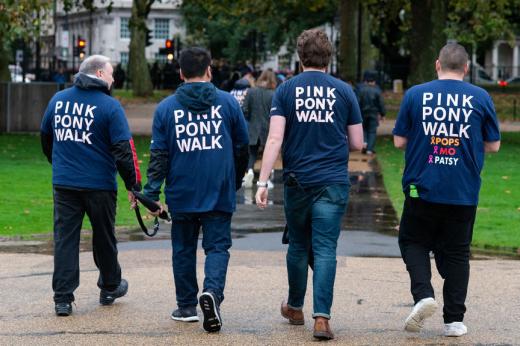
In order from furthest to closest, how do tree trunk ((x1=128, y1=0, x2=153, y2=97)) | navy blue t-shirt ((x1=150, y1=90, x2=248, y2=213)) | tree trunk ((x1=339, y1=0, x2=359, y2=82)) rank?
tree trunk ((x1=128, y1=0, x2=153, y2=97)) → tree trunk ((x1=339, y1=0, x2=359, y2=82)) → navy blue t-shirt ((x1=150, y1=90, x2=248, y2=213))

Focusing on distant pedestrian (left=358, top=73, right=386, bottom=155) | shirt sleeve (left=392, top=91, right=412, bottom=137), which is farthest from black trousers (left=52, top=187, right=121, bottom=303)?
distant pedestrian (left=358, top=73, right=386, bottom=155)

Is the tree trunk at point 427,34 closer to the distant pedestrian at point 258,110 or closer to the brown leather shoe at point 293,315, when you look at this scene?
the distant pedestrian at point 258,110

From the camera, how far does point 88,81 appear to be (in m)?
8.35

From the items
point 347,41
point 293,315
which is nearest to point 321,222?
point 293,315

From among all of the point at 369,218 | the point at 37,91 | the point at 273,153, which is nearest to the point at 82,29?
the point at 37,91

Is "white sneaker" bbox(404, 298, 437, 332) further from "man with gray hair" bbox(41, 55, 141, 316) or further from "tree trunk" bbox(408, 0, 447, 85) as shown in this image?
"tree trunk" bbox(408, 0, 447, 85)

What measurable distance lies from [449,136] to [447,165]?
168mm

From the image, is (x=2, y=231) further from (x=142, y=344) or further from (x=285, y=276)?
(x=142, y=344)

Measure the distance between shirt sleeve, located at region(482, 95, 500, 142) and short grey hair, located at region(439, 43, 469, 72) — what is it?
0.83 feet

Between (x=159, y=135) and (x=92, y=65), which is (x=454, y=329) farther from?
(x=92, y=65)

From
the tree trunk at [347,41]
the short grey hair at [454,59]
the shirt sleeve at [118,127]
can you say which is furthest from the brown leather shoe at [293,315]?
the tree trunk at [347,41]

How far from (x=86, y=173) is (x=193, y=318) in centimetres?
117

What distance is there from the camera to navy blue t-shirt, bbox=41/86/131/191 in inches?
328

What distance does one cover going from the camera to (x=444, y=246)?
7.77 m
